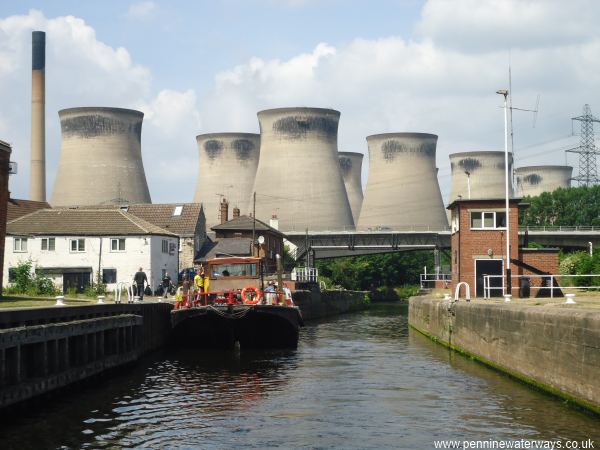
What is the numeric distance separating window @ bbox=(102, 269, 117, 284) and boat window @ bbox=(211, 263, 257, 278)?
1172 inches

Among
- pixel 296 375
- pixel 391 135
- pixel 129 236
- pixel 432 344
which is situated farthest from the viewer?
pixel 391 135

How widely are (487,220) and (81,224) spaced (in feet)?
103

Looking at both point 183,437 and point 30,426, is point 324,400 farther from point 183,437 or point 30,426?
point 30,426

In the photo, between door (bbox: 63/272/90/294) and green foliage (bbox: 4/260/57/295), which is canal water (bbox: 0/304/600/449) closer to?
green foliage (bbox: 4/260/57/295)

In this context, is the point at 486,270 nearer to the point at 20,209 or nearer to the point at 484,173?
the point at 20,209

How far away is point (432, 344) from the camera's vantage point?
3931cm

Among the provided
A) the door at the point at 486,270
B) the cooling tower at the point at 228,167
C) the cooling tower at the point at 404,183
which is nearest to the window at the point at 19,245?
the door at the point at 486,270

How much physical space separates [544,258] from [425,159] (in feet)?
271

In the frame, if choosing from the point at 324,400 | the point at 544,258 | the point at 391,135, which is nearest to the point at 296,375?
the point at 324,400

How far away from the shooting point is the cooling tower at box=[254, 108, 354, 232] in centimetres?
10875

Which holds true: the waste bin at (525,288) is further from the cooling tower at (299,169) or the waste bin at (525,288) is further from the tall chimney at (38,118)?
the tall chimney at (38,118)

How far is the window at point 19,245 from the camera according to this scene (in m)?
64.6

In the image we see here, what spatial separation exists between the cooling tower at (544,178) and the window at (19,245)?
115 m

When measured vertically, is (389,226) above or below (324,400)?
above
